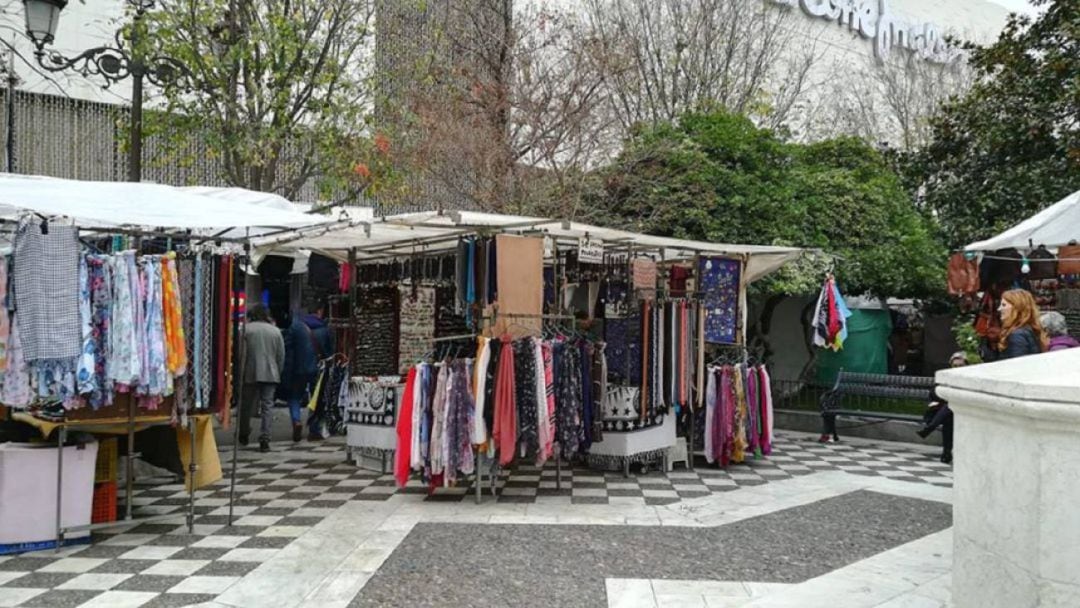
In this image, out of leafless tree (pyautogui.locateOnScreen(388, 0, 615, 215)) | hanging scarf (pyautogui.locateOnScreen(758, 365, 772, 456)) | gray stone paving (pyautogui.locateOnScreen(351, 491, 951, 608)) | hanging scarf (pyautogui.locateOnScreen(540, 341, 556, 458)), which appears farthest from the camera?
leafless tree (pyautogui.locateOnScreen(388, 0, 615, 215))

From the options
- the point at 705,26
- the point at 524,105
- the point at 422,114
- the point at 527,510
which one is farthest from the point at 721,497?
the point at 705,26

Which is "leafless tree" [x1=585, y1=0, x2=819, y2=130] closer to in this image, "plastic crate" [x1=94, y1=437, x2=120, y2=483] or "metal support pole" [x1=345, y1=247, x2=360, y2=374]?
"metal support pole" [x1=345, y1=247, x2=360, y2=374]

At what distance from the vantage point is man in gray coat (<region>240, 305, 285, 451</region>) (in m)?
9.33

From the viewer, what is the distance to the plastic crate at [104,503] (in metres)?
5.93

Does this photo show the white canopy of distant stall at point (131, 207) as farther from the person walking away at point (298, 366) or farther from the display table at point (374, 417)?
the person walking away at point (298, 366)

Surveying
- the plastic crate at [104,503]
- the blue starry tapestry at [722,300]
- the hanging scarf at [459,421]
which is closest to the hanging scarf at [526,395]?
the hanging scarf at [459,421]

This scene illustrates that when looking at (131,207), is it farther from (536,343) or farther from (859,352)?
(859,352)

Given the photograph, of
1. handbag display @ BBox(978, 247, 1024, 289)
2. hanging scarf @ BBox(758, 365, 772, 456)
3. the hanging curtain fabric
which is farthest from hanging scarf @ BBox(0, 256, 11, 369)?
handbag display @ BBox(978, 247, 1024, 289)

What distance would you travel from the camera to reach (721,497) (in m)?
7.23

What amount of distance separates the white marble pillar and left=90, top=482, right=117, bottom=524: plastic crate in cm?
562

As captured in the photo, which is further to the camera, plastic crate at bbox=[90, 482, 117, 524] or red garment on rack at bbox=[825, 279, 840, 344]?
red garment on rack at bbox=[825, 279, 840, 344]

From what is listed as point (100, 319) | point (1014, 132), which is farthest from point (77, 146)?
point (1014, 132)

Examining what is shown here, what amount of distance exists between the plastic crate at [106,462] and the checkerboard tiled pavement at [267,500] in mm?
404

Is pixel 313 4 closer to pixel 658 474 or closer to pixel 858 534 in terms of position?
pixel 658 474
